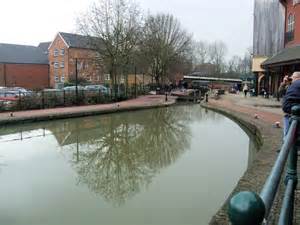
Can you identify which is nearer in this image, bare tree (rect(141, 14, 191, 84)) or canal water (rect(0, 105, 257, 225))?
canal water (rect(0, 105, 257, 225))

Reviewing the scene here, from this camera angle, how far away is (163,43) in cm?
3700

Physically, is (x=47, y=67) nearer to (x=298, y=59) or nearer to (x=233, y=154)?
(x=298, y=59)

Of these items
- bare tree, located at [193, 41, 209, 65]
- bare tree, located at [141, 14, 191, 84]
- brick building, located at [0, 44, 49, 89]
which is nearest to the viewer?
bare tree, located at [141, 14, 191, 84]

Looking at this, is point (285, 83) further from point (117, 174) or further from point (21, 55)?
point (21, 55)

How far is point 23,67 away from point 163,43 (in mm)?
19012

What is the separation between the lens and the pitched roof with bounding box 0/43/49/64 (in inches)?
1620

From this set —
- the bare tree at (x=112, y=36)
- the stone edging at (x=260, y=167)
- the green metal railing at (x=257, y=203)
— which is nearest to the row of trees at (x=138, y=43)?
the bare tree at (x=112, y=36)

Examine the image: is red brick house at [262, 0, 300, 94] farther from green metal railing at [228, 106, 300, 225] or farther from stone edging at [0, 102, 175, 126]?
green metal railing at [228, 106, 300, 225]

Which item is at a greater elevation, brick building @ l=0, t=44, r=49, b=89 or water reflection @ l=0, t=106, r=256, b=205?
brick building @ l=0, t=44, r=49, b=89

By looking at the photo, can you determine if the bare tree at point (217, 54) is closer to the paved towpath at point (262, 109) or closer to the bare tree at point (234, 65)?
the bare tree at point (234, 65)

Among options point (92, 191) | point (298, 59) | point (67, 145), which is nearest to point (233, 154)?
point (92, 191)

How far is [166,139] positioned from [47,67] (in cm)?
3770

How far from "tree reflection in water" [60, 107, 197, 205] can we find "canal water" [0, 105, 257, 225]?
0.02 meters

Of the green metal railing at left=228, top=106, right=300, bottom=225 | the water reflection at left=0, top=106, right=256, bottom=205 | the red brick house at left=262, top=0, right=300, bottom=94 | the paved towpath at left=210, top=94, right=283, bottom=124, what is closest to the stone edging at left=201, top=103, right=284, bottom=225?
the water reflection at left=0, top=106, right=256, bottom=205
